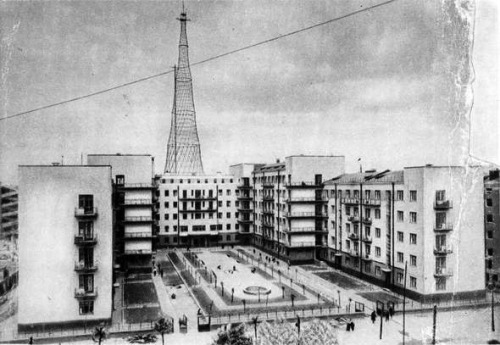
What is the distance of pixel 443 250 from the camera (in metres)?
41.2

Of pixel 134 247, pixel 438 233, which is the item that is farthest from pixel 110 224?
pixel 438 233

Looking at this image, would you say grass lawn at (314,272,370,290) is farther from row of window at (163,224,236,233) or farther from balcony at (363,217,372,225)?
row of window at (163,224,236,233)

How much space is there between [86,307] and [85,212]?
739 centimetres

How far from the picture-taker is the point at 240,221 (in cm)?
7850

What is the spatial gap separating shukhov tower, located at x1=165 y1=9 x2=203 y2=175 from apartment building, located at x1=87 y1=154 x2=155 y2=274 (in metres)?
16.2

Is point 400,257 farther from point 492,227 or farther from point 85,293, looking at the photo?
point 85,293

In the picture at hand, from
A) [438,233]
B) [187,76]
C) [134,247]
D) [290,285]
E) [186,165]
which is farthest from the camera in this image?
[186,165]

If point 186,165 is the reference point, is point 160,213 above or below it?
below

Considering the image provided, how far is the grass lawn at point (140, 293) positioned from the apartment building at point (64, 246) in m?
7.38

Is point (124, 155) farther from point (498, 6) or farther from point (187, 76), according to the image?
point (498, 6)

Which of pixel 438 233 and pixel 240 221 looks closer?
pixel 438 233

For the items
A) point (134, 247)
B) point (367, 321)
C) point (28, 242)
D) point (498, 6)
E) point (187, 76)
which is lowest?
point (367, 321)

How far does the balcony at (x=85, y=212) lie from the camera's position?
34969 millimetres

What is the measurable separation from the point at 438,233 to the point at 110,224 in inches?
1156
